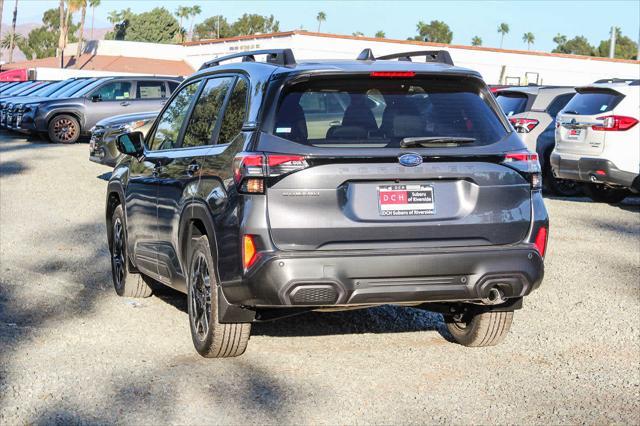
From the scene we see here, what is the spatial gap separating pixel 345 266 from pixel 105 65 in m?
78.1

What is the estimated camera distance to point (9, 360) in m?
6.37

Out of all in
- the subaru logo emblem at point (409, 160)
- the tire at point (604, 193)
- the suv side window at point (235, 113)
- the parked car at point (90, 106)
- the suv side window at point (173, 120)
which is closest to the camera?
the subaru logo emblem at point (409, 160)

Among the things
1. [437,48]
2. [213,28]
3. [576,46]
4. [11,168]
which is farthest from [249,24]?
[11,168]

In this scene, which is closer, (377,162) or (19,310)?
(377,162)

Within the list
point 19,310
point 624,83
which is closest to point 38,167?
point 624,83

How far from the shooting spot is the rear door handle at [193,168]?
6.47 meters

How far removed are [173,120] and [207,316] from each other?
186 centimetres

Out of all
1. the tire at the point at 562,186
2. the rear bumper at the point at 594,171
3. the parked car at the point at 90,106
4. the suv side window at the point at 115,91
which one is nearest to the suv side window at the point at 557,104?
the tire at the point at 562,186

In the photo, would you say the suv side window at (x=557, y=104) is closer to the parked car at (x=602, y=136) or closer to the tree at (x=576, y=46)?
the parked car at (x=602, y=136)

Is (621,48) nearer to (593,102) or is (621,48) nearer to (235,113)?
(593,102)

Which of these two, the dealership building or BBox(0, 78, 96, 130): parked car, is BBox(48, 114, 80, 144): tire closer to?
BBox(0, 78, 96, 130): parked car

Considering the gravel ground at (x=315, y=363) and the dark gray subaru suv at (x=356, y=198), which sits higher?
the dark gray subaru suv at (x=356, y=198)

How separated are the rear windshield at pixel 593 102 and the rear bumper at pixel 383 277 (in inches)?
366

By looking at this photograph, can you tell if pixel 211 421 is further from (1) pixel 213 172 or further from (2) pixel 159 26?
(2) pixel 159 26
